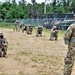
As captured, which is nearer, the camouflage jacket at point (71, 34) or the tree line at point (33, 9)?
the camouflage jacket at point (71, 34)

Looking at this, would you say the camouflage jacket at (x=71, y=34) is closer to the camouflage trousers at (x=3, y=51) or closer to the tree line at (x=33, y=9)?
the camouflage trousers at (x=3, y=51)

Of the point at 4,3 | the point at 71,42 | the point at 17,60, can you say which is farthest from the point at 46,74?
the point at 4,3

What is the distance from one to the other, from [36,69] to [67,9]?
77.2 m

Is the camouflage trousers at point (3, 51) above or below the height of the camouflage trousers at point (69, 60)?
below

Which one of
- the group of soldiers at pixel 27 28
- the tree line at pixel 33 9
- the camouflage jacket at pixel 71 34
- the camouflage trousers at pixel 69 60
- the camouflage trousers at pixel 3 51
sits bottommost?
the tree line at pixel 33 9

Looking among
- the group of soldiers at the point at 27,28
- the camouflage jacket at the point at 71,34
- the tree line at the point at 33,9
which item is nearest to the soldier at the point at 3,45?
the camouflage jacket at the point at 71,34

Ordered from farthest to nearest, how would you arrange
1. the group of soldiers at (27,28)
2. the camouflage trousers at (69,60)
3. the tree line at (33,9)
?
the tree line at (33,9)
the group of soldiers at (27,28)
the camouflage trousers at (69,60)

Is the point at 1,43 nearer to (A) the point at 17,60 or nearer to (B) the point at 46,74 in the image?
(A) the point at 17,60

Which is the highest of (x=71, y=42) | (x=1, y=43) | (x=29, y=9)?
(x=71, y=42)

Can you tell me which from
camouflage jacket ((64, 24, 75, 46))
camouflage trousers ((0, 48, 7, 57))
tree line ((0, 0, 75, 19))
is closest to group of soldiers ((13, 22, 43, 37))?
camouflage trousers ((0, 48, 7, 57))

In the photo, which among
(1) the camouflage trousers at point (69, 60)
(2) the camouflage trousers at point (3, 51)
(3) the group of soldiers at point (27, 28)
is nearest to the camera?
(1) the camouflage trousers at point (69, 60)

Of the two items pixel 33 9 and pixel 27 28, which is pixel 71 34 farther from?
pixel 33 9

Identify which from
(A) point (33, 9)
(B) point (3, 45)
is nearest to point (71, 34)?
(B) point (3, 45)

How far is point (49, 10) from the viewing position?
8688cm
